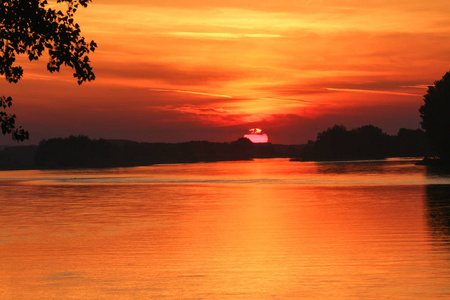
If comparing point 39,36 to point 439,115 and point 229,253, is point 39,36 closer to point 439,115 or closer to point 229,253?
point 229,253

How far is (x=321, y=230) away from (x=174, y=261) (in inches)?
329

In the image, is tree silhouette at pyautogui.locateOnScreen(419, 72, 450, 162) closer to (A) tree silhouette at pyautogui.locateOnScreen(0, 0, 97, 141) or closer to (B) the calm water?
(B) the calm water

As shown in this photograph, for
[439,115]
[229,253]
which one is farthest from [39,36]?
[439,115]

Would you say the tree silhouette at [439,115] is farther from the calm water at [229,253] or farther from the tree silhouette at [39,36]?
the tree silhouette at [39,36]

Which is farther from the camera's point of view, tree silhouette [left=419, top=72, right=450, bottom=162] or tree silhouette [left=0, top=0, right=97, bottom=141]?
tree silhouette [left=419, top=72, right=450, bottom=162]

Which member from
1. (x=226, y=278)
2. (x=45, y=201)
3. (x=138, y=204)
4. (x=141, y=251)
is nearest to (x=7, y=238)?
(x=141, y=251)

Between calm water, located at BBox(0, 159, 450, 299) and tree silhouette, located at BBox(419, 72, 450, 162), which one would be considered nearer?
calm water, located at BBox(0, 159, 450, 299)

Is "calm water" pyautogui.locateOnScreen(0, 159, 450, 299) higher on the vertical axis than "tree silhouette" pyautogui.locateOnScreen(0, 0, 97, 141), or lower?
lower

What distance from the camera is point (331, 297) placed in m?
13.6

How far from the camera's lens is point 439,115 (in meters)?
105

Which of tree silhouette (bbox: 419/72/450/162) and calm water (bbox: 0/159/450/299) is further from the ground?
tree silhouette (bbox: 419/72/450/162)

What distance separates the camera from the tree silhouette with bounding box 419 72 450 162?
4107 inches

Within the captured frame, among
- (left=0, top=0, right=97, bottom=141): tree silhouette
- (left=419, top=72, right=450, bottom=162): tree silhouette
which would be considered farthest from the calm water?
(left=419, top=72, right=450, bottom=162): tree silhouette

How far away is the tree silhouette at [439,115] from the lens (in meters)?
104
